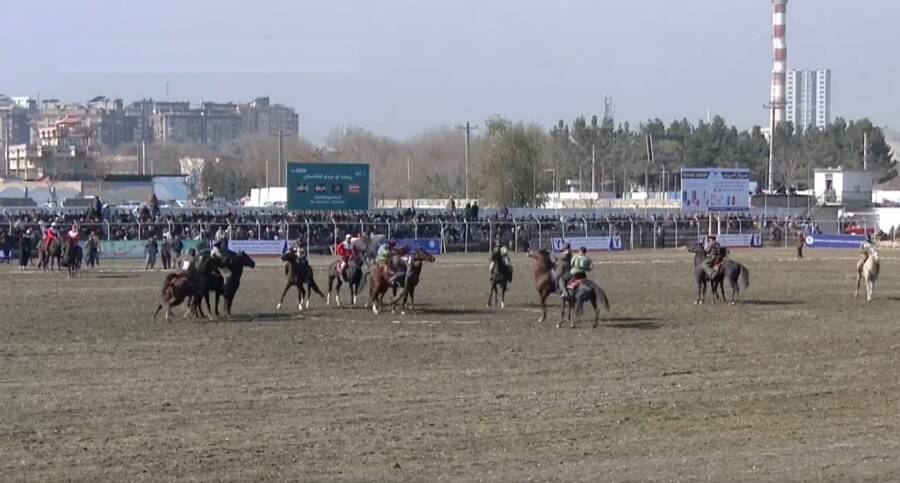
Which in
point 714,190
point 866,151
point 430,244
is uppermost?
point 866,151

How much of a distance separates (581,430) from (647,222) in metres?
54.3

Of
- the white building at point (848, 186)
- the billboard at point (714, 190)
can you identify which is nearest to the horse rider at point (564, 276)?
the billboard at point (714, 190)

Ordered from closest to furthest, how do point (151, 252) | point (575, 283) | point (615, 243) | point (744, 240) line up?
point (575, 283) < point (151, 252) < point (615, 243) < point (744, 240)

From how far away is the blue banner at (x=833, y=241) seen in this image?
6688cm

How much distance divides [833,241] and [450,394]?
54.5 metres

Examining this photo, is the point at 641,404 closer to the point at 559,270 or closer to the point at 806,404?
the point at 806,404

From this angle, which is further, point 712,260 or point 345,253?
point 712,260

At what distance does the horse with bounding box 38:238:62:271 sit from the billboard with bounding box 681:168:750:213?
38920 mm

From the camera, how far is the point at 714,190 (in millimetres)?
75312

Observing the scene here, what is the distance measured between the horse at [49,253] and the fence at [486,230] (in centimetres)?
512

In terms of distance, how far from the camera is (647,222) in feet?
222

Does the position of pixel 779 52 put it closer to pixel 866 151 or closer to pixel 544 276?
pixel 866 151

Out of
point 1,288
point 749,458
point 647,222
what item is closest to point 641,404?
point 749,458

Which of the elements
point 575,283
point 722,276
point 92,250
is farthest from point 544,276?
point 92,250
